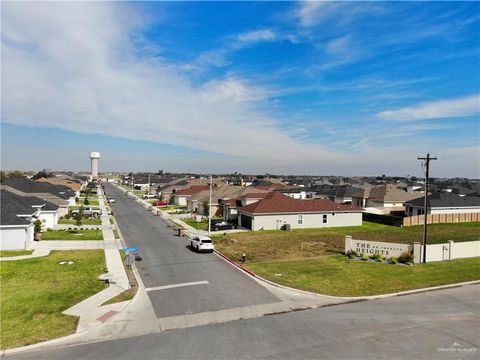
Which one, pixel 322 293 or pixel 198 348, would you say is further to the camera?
pixel 322 293

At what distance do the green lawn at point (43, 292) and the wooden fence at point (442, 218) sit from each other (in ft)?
134

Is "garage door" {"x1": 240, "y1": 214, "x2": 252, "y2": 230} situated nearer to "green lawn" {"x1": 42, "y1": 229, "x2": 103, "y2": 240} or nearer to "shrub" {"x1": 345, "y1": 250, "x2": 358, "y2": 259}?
"shrub" {"x1": 345, "y1": 250, "x2": 358, "y2": 259}

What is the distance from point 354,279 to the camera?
22609mm

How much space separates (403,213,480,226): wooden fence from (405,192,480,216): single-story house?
1.63 m

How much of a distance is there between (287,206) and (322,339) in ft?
108

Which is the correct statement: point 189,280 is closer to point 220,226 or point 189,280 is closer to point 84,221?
point 220,226

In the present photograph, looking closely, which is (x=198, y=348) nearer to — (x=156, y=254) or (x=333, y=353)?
(x=333, y=353)

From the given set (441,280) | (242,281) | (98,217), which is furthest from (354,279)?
(98,217)

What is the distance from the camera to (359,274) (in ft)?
78.3

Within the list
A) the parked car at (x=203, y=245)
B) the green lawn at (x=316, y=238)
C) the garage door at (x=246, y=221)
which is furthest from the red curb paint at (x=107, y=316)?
the garage door at (x=246, y=221)

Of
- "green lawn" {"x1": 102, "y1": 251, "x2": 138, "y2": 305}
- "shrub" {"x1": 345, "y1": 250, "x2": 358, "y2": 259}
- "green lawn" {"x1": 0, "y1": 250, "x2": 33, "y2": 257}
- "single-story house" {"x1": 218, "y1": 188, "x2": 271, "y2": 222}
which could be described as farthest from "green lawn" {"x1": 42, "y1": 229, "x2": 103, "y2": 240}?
"shrub" {"x1": 345, "y1": 250, "x2": 358, "y2": 259}

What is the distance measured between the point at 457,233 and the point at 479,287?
25357mm

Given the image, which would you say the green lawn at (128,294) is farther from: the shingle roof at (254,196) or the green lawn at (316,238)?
the shingle roof at (254,196)

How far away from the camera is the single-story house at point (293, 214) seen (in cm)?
4447
